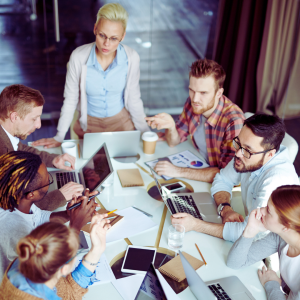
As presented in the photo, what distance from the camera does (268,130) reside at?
1703 mm

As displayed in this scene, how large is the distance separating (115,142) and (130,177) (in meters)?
0.31

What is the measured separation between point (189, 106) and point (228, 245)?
4.19ft

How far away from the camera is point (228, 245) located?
1624 mm

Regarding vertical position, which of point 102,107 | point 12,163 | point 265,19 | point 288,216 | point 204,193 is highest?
point 265,19

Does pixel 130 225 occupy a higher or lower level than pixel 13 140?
lower

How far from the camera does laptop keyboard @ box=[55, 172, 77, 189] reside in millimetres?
2050

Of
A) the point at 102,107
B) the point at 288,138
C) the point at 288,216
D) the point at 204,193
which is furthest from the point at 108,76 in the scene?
the point at 288,216

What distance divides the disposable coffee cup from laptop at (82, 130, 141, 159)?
0.06m

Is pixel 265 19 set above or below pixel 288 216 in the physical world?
above

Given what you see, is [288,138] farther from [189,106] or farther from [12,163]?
[12,163]

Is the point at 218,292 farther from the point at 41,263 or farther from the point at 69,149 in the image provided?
the point at 69,149

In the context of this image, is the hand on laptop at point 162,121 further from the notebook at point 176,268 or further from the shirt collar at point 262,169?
the notebook at point 176,268

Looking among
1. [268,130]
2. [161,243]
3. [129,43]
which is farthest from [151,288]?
[129,43]

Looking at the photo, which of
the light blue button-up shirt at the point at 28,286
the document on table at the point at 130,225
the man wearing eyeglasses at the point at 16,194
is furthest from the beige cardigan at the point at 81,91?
the light blue button-up shirt at the point at 28,286
